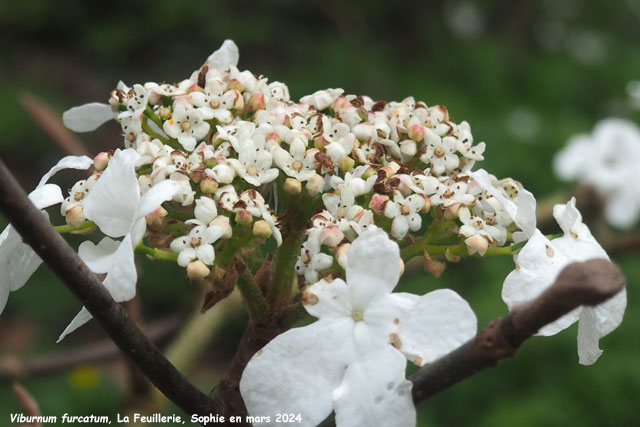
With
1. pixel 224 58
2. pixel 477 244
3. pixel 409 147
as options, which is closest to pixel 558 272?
pixel 477 244

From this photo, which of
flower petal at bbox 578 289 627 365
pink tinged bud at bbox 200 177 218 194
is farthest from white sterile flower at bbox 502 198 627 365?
pink tinged bud at bbox 200 177 218 194

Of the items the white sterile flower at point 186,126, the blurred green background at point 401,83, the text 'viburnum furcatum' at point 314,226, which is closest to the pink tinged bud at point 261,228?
the text 'viburnum furcatum' at point 314,226

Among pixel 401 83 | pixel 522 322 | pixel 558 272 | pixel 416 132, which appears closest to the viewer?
pixel 522 322

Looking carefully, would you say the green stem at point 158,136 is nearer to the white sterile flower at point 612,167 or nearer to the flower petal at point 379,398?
the flower petal at point 379,398

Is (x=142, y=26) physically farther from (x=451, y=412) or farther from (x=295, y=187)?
(x=295, y=187)

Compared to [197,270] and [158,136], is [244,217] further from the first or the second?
[158,136]
